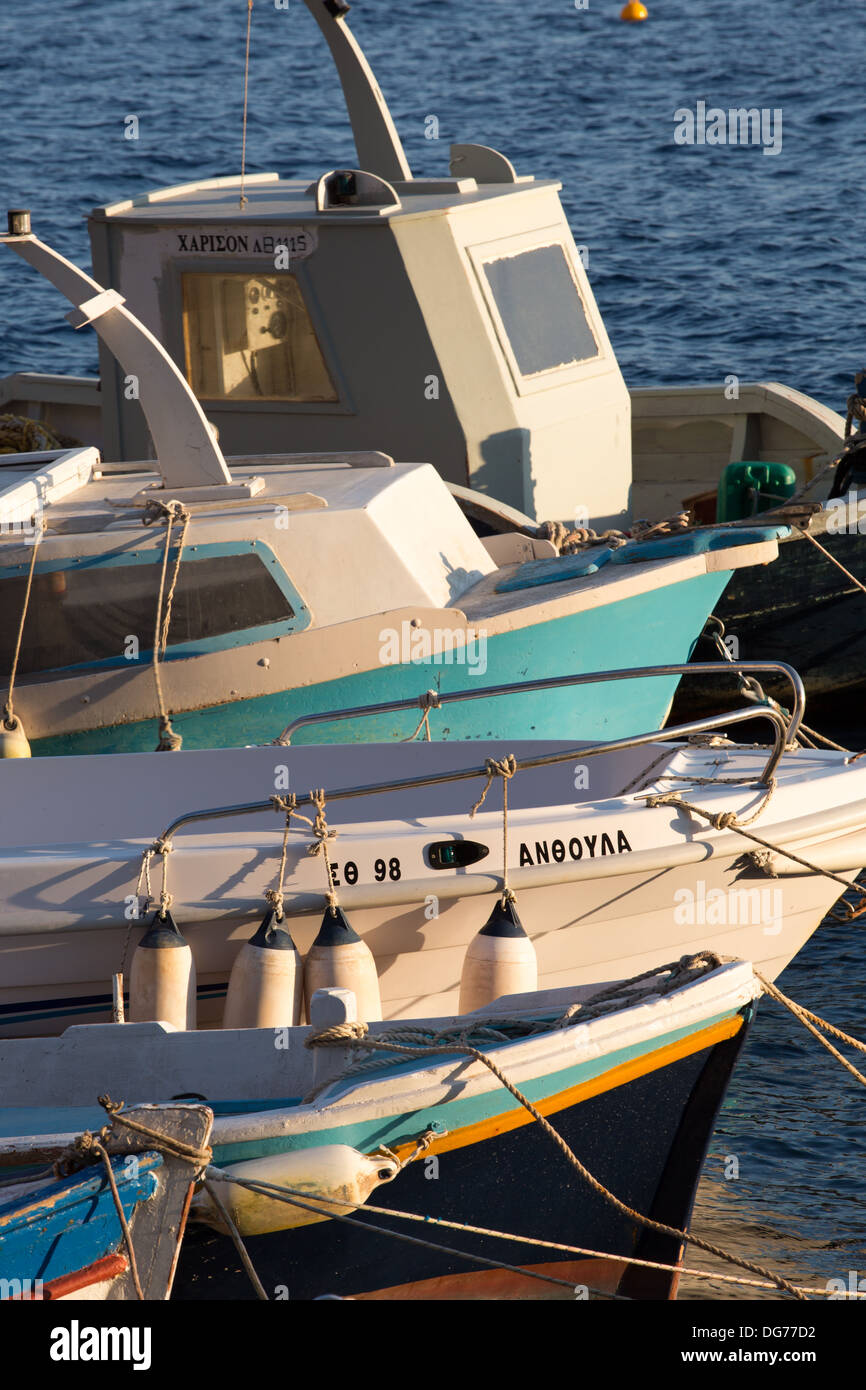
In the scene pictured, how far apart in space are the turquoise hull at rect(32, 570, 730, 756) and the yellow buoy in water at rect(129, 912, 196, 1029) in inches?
83.1

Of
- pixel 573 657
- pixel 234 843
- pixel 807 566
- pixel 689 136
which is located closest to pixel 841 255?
pixel 689 136

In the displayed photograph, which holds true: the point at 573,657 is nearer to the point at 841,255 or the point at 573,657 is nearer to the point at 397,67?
the point at 841,255

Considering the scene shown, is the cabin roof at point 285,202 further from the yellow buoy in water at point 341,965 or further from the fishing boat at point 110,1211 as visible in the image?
the fishing boat at point 110,1211

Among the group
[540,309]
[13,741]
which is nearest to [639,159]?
[540,309]

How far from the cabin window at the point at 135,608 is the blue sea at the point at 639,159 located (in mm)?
2963

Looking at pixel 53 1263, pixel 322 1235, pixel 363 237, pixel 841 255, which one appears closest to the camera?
pixel 53 1263

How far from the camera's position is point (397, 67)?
36000mm

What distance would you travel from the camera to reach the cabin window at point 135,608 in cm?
785

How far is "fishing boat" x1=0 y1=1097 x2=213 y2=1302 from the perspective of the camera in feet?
15.5

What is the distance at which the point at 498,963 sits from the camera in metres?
5.99

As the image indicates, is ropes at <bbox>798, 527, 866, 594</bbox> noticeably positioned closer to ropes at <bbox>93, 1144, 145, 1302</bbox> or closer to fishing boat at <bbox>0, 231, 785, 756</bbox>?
fishing boat at <bbox>0, 231, 785, 756</bbox>

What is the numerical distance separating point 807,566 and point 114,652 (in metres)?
4.65

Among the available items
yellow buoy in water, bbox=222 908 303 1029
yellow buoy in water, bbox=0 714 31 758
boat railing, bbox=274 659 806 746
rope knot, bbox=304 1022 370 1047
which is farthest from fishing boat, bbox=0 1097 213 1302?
yellow buoy in water, bbox=0 714 31 758
